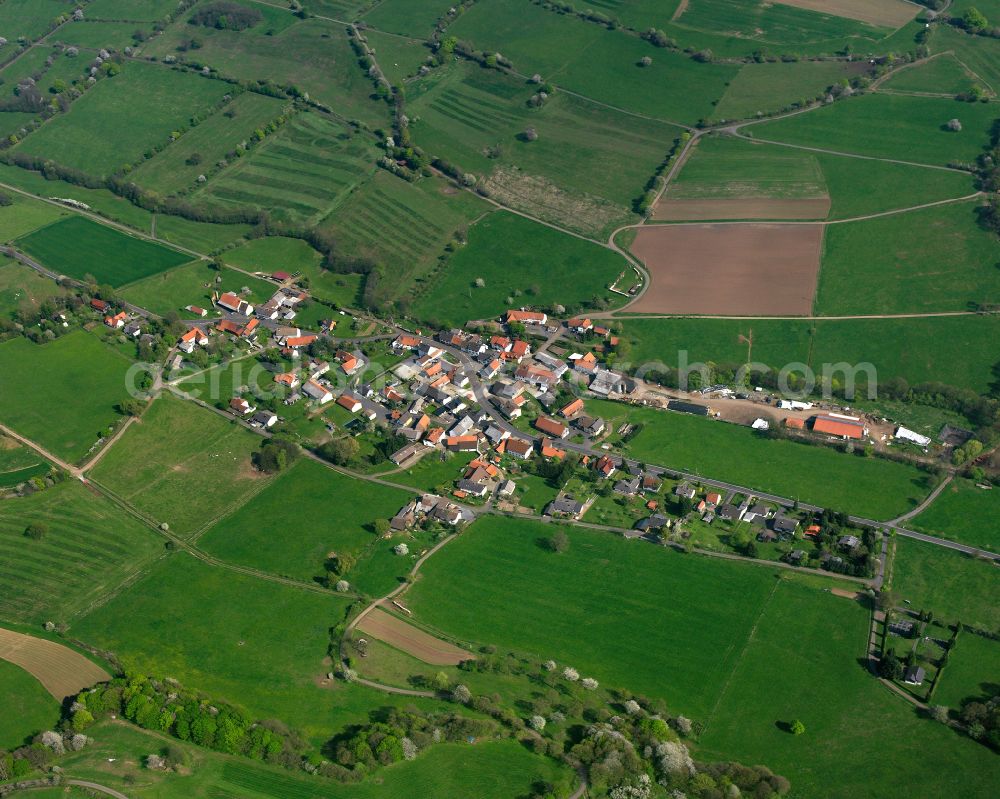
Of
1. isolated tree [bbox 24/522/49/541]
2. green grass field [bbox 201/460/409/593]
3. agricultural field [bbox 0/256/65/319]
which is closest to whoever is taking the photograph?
green grass field [bbox 201/460/409/593]

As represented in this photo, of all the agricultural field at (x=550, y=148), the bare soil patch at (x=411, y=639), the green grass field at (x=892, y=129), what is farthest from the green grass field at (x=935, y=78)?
the bare soil patch at (x=411, y=639)

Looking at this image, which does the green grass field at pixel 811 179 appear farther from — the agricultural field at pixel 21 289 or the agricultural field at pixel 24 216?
the agricultural field at pixel 24 216

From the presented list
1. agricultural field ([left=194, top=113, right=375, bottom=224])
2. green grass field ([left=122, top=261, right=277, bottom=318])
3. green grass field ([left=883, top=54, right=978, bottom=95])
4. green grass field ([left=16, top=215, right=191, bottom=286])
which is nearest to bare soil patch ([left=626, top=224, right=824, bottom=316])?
green grass field ([left=883, top=54, right=978, bottom=95])

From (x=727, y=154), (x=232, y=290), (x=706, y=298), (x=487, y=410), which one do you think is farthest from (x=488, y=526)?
(x=727, y=154)

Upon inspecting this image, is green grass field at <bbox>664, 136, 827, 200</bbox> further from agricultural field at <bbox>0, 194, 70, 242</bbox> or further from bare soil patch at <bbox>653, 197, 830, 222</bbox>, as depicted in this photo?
agricultural field at <bbox>0, 194, 70, 242</bbox>

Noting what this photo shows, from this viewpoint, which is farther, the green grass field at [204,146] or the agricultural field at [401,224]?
the green grass field at [204,146]

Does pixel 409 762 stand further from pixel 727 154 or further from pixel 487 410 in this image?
pixel 727 154
